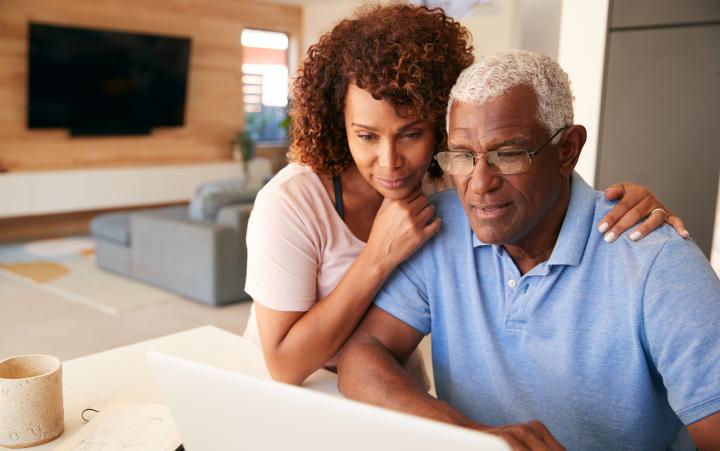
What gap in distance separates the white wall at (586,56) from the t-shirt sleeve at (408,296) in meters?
2.49

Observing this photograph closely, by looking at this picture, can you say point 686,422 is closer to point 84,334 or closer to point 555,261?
point 555,261

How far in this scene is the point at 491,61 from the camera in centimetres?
120

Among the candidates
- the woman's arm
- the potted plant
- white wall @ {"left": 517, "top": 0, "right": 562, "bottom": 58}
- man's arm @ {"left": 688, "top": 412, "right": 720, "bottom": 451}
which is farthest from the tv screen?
man's arm @ {"left": 688, "top": 412, "right": 720, "bottom": 451}

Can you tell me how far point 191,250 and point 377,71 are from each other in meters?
3.36

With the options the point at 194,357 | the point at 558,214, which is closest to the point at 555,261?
the point at 558,214

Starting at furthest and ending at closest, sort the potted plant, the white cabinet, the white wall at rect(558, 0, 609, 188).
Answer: the potted plant < the white cabinet < the white wall at rect(558, 0, 609, 188)

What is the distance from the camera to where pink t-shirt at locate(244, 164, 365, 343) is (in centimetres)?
139

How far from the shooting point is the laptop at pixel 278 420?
2.03ft

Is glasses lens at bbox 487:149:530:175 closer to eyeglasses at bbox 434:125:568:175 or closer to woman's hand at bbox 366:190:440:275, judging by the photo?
eyeglasses at bbox 434:125:568:175

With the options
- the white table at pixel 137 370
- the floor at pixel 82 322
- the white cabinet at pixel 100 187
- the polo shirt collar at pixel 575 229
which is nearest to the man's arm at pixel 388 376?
the white table at pixel 137 370

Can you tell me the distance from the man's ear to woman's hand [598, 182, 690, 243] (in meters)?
0.11

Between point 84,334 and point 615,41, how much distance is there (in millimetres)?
3322

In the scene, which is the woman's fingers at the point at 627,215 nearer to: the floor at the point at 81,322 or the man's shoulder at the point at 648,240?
the man's shoulder at the point at 648,240

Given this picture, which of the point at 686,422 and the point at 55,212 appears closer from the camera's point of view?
the point at 686,422
